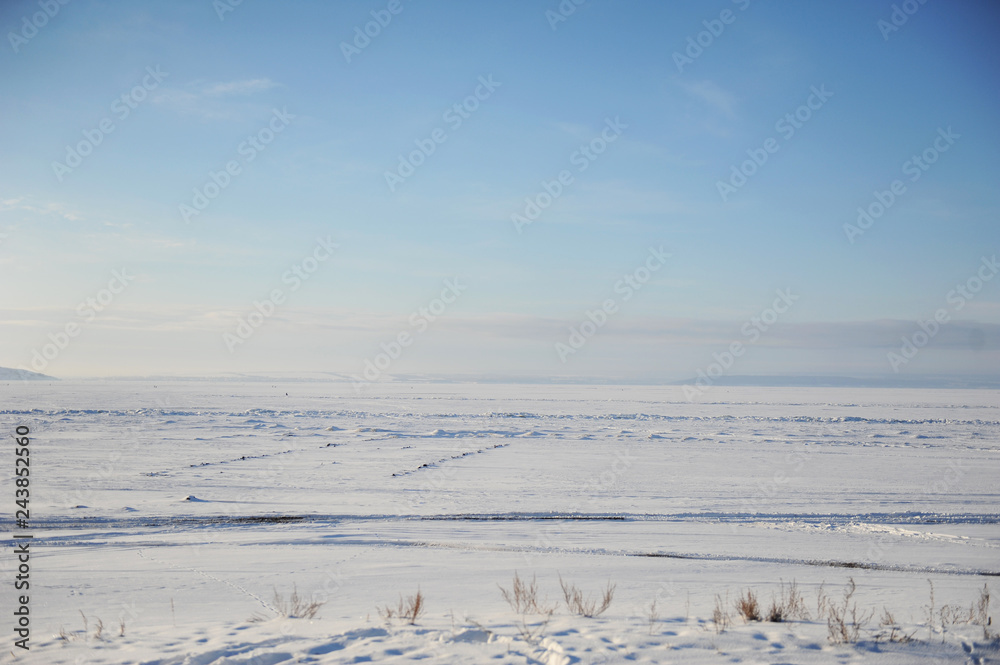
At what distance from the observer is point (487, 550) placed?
8.51m

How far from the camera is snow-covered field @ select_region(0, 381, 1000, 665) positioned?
4.88 m

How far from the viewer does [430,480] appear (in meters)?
14.5

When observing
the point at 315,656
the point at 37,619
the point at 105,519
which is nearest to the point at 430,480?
the point at 105,519

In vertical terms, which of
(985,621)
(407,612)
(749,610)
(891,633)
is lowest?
(985,621)

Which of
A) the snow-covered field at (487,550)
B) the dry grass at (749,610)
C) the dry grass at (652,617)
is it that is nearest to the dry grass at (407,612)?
the snow-covered field at (487,550)

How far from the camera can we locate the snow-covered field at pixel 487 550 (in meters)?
4.88

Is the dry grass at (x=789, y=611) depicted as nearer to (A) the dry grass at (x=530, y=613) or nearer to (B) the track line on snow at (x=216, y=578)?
(A) the dry grass at (x=530, y=613)

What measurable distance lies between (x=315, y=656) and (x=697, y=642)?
303 cm

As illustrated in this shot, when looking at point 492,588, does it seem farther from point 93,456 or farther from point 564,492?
point 93,456

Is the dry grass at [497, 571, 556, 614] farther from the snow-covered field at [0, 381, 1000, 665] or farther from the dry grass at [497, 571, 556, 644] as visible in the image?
the snow-covered field at [0, 381, 1000, 665]

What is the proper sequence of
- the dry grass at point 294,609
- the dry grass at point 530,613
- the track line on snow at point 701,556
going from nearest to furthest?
1. the dry grass at point 530,613
2. the dry grass at point 294,609
3. the track line on snow at point 701,556

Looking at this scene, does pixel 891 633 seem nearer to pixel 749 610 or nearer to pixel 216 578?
pixel 749 610

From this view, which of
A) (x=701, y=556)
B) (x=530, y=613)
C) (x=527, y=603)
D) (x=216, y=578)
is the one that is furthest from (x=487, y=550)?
(x=216, y=578)

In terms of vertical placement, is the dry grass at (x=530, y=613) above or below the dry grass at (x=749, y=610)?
above
